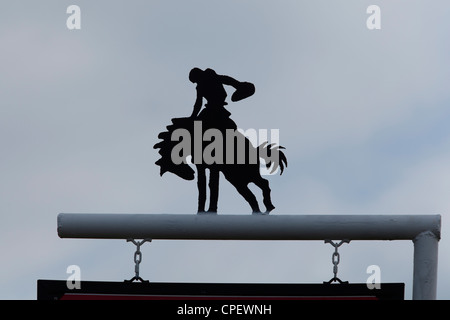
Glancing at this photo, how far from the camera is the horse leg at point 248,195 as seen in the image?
6676 millimetres

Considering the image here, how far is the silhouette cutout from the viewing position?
6.68m

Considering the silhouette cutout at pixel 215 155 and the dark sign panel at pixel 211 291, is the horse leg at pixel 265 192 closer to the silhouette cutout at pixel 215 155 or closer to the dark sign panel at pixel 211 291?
the silhouette cutout at pixel 215 155

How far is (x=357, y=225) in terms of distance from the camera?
6.49m

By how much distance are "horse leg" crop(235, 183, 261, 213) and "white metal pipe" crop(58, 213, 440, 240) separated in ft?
0.50

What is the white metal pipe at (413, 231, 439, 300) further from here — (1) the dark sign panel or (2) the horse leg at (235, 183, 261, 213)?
(2) the horse leg at (235, 183, 261, 213)

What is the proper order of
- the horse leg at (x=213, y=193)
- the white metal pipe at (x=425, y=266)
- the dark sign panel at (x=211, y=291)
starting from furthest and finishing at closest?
the horse leg at (x=213, y=193)
the white metal pipe at (x=425, y=266)
the dark sign panel at (x=211, y=291)

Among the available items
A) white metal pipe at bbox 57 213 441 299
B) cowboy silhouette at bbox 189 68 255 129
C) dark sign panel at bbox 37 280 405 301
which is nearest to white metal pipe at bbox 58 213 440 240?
white metal pipe at bbox 57 213 441 299

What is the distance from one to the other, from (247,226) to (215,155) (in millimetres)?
537

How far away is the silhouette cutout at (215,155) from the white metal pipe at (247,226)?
0.18m

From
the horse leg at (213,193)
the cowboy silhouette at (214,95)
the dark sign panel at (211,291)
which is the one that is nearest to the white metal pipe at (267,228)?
the horse leg at (213,193)

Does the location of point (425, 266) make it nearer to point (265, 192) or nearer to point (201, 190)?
point (265, 192)

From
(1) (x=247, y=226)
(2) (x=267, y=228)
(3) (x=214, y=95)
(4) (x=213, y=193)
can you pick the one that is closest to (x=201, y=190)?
(4) (x=213, y=193)

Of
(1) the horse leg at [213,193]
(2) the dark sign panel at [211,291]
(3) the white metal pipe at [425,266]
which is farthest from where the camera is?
(1) the horse leg at [213,193]
